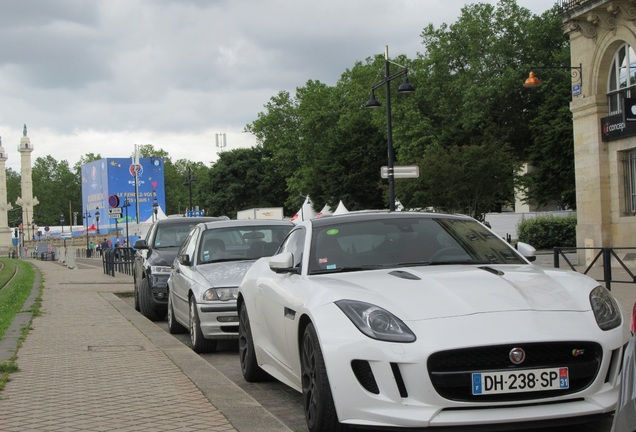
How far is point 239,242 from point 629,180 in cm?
1977

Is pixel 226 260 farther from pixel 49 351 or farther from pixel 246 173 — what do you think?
pixel 246 173

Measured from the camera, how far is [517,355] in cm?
472

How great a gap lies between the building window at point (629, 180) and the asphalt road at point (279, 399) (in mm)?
20818

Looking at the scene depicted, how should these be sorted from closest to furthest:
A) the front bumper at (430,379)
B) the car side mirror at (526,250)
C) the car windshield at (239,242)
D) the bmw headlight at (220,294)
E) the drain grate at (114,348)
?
the front bumper at (430,379)
the car side mirror at (526,250)
the drain grate at (114,348)
the bmw headlight at (220,294)
the car windshield at (239,242)

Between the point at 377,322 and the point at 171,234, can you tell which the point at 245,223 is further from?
the point at 377,322

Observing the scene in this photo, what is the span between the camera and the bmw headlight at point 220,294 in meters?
10.2

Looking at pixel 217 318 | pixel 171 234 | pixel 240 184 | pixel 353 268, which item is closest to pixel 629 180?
pixel 171 234

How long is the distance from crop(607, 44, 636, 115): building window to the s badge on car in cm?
2446

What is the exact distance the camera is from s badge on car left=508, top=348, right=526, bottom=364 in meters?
4.71

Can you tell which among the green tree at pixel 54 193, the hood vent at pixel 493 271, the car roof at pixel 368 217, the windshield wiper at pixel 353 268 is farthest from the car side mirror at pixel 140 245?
the green tree at pixel 54 193

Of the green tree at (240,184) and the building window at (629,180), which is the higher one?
the green tree at (240,184)

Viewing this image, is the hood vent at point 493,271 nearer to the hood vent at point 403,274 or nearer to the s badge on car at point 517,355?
the hood vent at point 403,274

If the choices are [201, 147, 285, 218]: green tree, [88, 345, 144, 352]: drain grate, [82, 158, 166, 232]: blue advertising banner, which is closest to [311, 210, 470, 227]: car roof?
[88, 345, 144, 352]: drain grate

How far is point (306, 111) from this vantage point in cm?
7994
